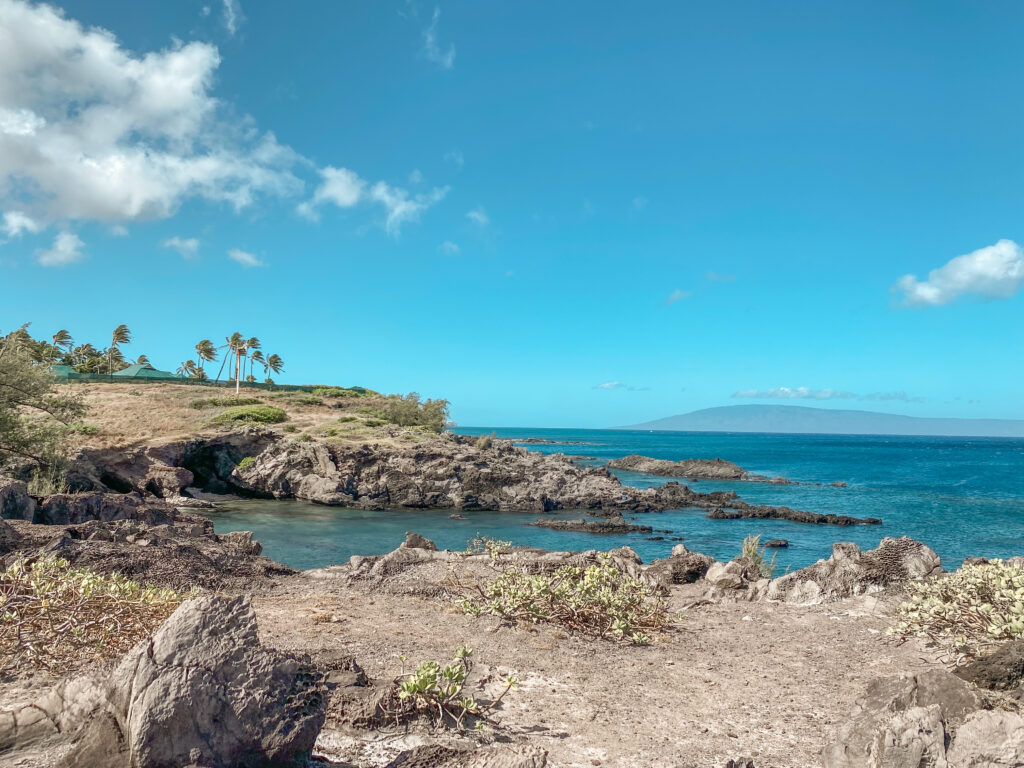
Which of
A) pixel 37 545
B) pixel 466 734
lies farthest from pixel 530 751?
pixel 37 545

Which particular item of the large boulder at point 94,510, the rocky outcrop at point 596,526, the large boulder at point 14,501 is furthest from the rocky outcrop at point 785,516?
the large boulder at point 14,501

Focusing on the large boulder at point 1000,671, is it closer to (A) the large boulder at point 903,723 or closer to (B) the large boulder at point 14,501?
(A) the large boulder at point 903,723

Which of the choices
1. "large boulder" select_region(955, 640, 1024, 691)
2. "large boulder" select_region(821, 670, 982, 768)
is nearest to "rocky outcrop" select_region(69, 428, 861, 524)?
"large boulder" select_region(955, 640, 1024, 691)

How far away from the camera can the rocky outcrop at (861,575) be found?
1216 centimetres

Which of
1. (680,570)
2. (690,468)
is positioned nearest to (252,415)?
(680,570)

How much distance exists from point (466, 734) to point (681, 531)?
30.3m

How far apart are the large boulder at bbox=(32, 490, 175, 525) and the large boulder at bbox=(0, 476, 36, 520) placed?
497mm

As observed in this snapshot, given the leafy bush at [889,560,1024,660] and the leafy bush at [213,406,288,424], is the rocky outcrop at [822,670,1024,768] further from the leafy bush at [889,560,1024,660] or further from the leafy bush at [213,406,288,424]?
the leafy bush at [213,406,288,424]

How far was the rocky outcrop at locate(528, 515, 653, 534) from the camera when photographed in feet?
108

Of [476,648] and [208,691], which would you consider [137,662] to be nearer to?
[208,691]

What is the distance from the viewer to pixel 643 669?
8023 mm

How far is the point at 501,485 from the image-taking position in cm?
4166

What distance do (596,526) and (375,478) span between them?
589 inches

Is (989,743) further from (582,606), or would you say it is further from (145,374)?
(145,374)
